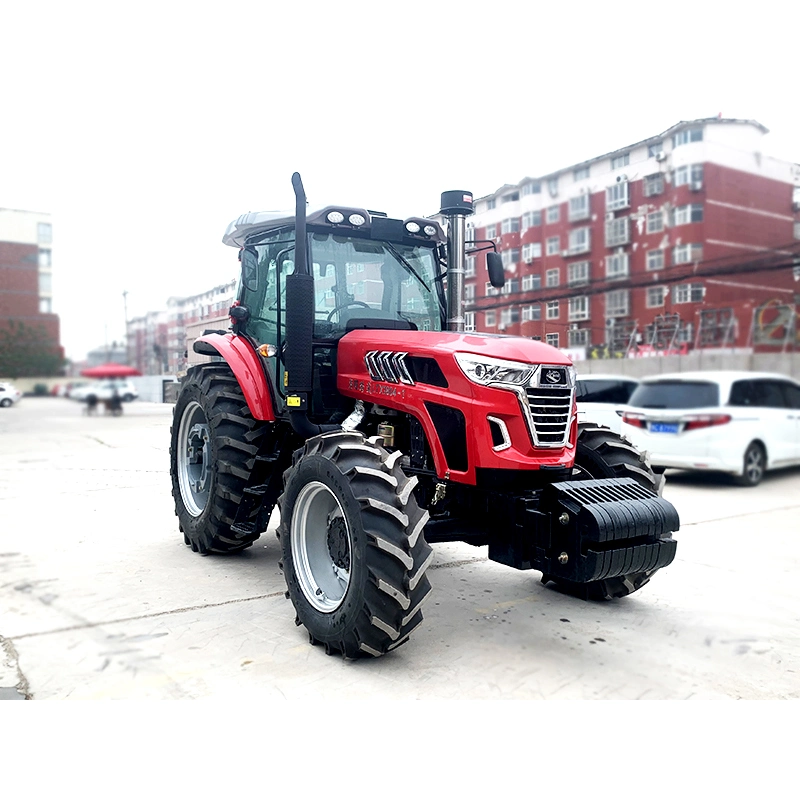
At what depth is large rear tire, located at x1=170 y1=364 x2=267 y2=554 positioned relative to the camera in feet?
16.1

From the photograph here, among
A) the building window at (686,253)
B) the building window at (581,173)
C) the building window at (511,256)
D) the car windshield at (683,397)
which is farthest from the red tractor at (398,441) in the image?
the car windshield at (683,397)

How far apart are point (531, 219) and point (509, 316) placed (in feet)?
1.95

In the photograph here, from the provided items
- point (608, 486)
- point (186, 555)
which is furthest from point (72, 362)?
point (186, 555)

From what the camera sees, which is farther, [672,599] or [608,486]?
[672,599]

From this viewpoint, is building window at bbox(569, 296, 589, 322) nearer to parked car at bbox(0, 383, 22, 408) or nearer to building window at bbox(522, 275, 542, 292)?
building window at bbox(522, 275, 542, 292)

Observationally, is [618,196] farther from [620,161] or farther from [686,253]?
[686,253]

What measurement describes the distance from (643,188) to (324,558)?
234 cm

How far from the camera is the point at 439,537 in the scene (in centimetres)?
383

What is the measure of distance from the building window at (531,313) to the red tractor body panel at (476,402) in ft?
0.52

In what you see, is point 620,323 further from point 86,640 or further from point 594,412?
point 86,640

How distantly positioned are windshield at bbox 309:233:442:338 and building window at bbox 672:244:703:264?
82.6 inches

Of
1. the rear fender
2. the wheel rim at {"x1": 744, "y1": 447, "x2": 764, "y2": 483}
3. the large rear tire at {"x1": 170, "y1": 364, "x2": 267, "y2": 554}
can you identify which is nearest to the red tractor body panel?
the rear fender

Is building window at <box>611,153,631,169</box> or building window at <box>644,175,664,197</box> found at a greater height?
building window at <box>611,153,631,169</box>

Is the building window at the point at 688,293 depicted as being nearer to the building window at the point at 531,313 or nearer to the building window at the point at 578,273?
the building window at the point at 578,273
